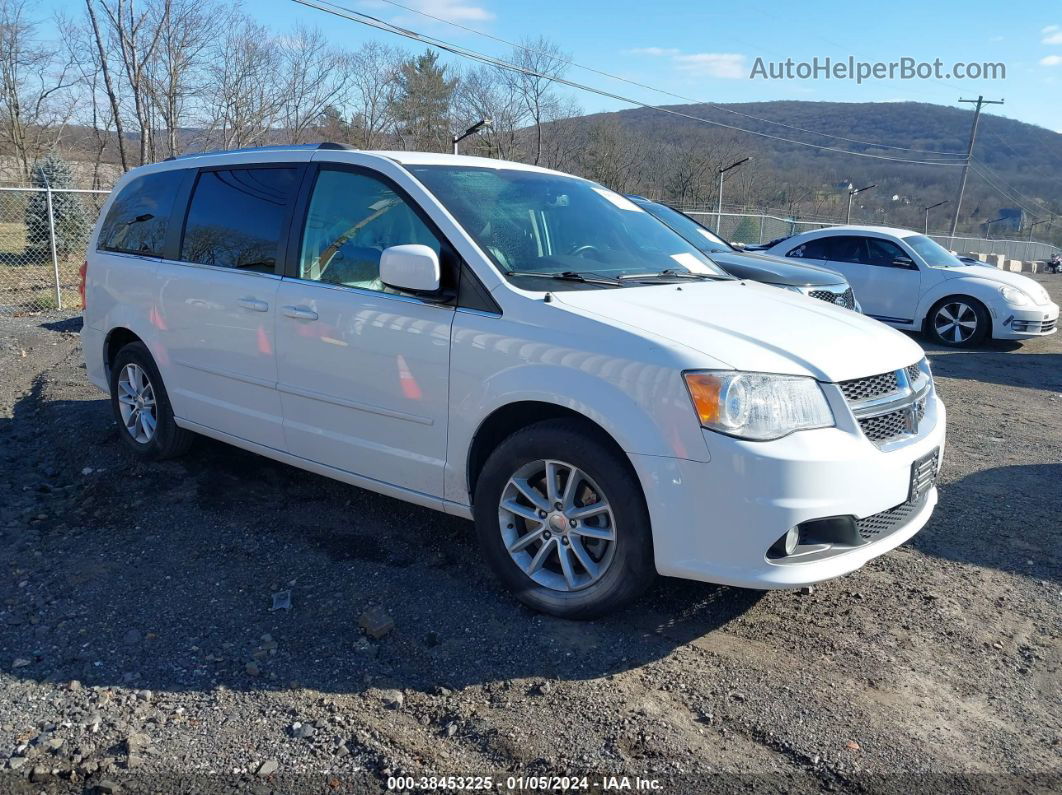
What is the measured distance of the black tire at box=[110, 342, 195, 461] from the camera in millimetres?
5289

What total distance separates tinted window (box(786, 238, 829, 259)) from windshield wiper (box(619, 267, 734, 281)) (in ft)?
29.5

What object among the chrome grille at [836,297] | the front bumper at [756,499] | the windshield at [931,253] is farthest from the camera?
the windshield at [931,253]

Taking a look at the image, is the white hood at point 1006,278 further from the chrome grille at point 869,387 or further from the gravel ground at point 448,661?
the chrome grille at point 869,387

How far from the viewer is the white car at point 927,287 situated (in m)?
11.8

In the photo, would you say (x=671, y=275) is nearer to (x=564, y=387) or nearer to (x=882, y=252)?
(x=564, y=387)

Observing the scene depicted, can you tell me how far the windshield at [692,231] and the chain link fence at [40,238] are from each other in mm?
10875

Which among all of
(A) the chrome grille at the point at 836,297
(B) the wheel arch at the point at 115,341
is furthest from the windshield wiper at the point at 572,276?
(A) the chrome grille at the point at 836,297

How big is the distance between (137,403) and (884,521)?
459 cm

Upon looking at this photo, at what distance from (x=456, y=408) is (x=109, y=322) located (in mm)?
3210

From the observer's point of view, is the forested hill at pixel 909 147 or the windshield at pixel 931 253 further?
the forested hill at pixel 909 147

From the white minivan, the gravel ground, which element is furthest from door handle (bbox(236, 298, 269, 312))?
the gravel ground

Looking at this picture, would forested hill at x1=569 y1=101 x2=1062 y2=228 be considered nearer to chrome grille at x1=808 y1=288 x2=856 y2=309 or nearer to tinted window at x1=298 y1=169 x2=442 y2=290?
chrome grille at x1=808 y1=288 x2=856 y2=309

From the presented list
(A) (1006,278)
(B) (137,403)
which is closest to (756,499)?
(B) (137,403)

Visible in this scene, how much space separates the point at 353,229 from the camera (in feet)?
13.6
